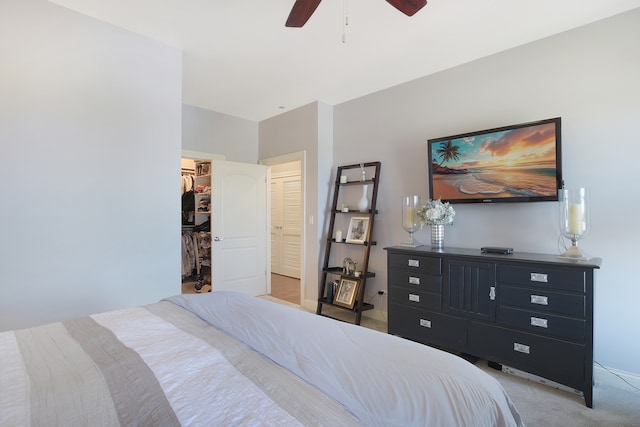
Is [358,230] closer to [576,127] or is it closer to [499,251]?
[499,251]

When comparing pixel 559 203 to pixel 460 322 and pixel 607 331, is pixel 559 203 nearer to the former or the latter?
pixel 607 331

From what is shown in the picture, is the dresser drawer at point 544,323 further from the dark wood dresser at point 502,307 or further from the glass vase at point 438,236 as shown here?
the glass vase at point 438,236

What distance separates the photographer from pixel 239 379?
973 mm

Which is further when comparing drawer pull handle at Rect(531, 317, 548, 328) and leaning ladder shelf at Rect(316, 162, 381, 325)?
leaning ladder shelf at Rect(316, 162, 381, 325)

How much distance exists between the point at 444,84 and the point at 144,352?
3337mm

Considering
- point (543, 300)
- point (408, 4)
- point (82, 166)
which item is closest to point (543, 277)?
point (543, 300)

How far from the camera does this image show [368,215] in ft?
Result: 12.8

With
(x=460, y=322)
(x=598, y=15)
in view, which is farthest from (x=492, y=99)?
(x=460, y=322)

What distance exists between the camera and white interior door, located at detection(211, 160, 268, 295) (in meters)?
4.46

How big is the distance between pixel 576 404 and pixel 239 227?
3.97 meters

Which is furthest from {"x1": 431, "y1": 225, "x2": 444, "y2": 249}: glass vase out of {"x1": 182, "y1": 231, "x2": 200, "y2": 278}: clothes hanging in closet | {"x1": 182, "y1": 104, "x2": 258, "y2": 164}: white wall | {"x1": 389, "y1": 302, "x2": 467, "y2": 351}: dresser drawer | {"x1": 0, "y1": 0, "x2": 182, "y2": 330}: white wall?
{"x1": 182, "y1": 231, "x2": 200, "y2": 278}: clothes hanging in closet

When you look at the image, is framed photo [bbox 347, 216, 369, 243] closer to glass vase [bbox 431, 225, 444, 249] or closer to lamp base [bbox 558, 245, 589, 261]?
glass vase [bbox 431, 225, 444, 249]

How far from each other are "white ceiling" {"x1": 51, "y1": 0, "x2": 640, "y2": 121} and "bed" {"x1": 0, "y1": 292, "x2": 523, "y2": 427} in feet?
7.15

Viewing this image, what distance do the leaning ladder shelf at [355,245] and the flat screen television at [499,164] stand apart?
0.77 m
